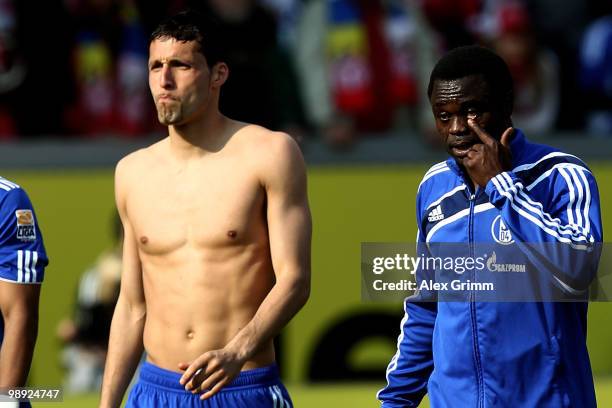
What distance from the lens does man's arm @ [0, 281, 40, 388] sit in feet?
16.2

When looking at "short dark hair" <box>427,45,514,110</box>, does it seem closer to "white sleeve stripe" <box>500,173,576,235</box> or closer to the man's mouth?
the man's mouth

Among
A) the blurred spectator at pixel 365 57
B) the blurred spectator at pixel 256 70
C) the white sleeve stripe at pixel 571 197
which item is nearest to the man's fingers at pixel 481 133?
the white sleeve stripe at pixel 571 197

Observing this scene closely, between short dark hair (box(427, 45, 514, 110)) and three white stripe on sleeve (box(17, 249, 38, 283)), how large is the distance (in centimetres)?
154

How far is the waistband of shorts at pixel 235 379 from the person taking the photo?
4.98m

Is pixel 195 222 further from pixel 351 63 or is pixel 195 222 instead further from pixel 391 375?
pixel 351 63

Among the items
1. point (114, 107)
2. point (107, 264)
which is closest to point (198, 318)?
point (107, 264)

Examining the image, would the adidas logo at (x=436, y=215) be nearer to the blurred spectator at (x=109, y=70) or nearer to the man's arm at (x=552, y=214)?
the man's arm at (x=552, y=214)

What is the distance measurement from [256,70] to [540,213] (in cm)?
476

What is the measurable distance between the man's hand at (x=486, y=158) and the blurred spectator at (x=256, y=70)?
161 inches

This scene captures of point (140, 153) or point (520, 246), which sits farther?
point (140, 153)

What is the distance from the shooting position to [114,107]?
31.6 feet

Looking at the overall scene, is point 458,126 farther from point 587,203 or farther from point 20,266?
point 20,266

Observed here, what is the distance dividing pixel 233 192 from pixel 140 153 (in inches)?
18.8

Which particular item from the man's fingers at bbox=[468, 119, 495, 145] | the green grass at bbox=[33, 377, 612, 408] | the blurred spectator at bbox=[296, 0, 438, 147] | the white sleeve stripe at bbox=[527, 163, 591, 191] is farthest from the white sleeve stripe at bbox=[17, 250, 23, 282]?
the blurred spectator at bbox=[296, 0, 438, 147]
